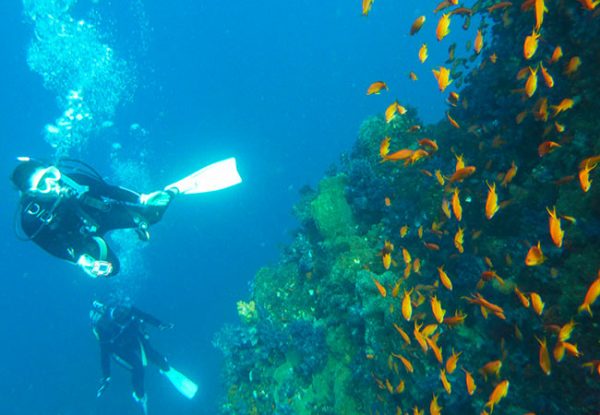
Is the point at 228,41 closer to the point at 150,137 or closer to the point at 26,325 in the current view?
the point at 150,137

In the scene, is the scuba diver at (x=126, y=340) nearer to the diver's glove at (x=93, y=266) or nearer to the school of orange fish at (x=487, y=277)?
the diver's glove at (x=93, y=266)

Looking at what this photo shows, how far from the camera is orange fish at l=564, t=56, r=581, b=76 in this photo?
4.47 m

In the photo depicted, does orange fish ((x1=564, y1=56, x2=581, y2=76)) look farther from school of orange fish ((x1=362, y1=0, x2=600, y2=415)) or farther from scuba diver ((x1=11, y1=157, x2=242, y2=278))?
scuba diver ((x1=11, y1=157, x2=242, y2=278))

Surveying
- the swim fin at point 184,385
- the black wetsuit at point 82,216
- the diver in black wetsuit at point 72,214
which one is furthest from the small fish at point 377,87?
the swim fin at point 184,385

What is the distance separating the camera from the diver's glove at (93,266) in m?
5.53

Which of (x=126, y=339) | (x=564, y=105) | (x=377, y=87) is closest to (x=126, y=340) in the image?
(x=126, y=339)

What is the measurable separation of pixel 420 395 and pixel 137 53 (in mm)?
86885

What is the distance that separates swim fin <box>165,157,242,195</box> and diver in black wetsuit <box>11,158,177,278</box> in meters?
1.30

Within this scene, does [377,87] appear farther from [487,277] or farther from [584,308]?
[584,308]

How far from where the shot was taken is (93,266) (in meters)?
5.54

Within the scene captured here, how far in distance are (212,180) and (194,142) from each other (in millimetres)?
53642

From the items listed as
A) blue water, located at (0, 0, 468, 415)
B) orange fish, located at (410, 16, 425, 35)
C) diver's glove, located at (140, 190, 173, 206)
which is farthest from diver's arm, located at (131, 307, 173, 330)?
blue water, located at (0, 0, 468, 415)

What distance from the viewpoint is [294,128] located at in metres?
67.2

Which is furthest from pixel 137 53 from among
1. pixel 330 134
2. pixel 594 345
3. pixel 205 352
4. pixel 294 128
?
pixel 594 345
